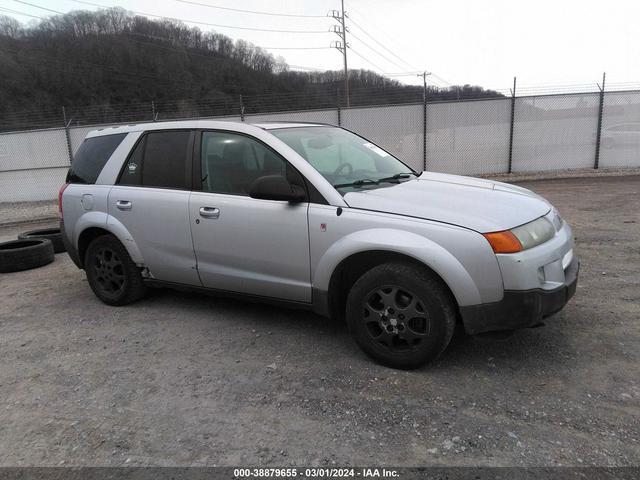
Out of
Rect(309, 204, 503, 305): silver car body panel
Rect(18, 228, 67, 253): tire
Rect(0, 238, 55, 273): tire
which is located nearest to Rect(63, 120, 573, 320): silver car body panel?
Rect(309, 204, 503, 305): silver car body panel

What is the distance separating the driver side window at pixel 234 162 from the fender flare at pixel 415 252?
805mm

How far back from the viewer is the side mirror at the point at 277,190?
3.61 m

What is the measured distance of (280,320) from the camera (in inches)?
Answer: 176

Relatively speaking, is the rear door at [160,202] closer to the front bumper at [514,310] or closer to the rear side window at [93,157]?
the rear side window at [93,157]

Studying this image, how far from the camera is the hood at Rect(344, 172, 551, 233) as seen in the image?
3205 millimetres

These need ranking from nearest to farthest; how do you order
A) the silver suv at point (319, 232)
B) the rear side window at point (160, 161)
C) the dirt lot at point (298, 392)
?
the dirt lot at point (298, 392)
the silver suv at point (319, 232)
the rear side window at point (160, 161)

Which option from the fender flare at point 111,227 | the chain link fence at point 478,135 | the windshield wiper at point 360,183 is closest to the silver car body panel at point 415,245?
the windshield wiper at point 360,183

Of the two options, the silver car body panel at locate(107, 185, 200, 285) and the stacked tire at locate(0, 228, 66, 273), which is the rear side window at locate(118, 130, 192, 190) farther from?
the stacked tire at locate(0, 228, 66, 273)

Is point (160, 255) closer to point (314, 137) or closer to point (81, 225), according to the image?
point (81, 225)

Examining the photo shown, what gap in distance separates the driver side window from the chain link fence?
395 inches

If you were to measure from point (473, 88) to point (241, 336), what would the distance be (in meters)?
13.7

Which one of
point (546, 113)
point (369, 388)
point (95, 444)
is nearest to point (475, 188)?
point (369, 388)

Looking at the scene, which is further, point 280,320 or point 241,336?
point 280,320

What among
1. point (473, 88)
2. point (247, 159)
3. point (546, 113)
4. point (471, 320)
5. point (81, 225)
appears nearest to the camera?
point (471, 320)
